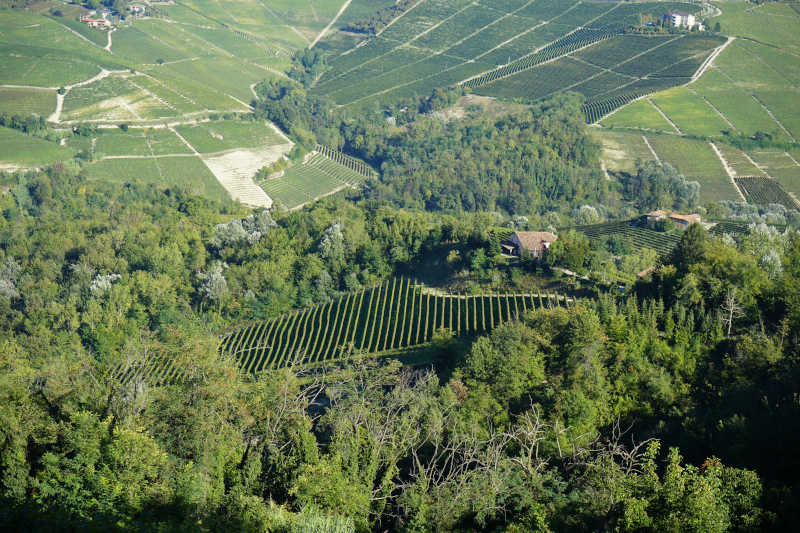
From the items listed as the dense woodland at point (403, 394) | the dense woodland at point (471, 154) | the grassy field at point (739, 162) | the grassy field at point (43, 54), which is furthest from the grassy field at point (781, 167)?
the grassy field at point (43, 54)

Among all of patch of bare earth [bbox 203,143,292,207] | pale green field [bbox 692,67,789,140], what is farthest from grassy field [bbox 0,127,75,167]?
pale green field [bbox 692,67,789,140]

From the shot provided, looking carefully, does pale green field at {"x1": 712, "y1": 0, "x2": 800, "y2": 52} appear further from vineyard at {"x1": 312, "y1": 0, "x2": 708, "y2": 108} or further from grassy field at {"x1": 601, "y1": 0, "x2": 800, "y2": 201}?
vineyard at {"x1": 312, "y1": 0, "x2": 708, "y2": 108}

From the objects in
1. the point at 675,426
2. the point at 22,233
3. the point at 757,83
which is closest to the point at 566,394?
the point at 675,426

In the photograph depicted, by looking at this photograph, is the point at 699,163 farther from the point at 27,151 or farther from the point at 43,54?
the point at 43,54

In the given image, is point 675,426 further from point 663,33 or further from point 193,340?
point 663,33

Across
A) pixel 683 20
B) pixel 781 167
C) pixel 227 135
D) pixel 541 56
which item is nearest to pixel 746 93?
pixel 781 167
